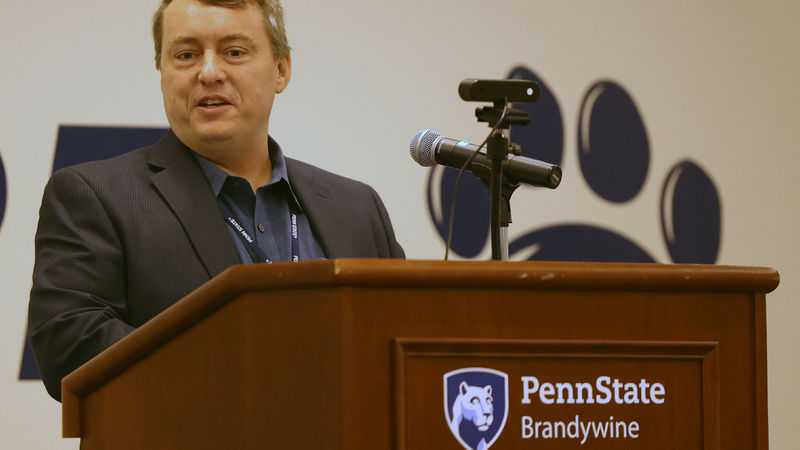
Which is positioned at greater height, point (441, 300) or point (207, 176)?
point (207, 176)

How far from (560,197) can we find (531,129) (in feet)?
0.88

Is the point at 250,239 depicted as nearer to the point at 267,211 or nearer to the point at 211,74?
the point at 267,211

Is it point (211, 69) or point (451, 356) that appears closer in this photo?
point (451, 356)

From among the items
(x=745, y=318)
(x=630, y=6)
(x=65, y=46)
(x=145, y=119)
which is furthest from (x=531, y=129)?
(x=745, y=318)

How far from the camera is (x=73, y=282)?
1.97 meters

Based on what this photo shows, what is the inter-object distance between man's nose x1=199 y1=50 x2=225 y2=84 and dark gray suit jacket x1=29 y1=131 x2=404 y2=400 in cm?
17

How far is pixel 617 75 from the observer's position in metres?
3.80

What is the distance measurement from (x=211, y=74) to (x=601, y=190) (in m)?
1.86

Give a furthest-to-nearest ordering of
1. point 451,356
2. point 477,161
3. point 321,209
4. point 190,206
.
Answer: point 321,209 → point 190,206 → point 477,161 → point 451,356

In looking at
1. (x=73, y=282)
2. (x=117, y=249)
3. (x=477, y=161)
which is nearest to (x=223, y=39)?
(x=117, y=249)

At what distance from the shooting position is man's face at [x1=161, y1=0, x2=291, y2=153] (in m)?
2.34

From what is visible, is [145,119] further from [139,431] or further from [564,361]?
[564,361]

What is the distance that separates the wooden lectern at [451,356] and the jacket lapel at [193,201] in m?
0.70

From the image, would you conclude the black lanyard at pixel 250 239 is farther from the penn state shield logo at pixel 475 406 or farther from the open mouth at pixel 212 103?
the penn state shield logo at pixel 475 406
